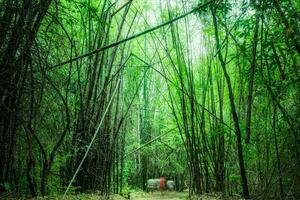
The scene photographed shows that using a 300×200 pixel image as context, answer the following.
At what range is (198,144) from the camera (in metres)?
3.86

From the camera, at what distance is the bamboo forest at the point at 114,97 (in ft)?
7.46

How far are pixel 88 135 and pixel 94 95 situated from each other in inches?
16.9

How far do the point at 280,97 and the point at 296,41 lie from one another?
1.55 feet

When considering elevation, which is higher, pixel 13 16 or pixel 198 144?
pixel 13 16

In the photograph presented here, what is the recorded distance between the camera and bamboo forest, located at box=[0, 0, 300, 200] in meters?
2.27

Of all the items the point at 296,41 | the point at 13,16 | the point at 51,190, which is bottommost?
the point at 51,190

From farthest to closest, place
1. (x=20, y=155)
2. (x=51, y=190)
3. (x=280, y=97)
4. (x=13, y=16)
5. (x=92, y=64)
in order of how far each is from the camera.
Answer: (x=92, y=64) < (x=51, y=190) < (x=20, y=155) < (x=280, y=97) < (x=13, y=16)

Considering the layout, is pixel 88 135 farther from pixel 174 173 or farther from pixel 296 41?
pixel 174 173

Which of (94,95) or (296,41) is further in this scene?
(94,95)

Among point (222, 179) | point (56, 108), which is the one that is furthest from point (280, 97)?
point (56, 108)

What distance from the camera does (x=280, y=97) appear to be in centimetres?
264

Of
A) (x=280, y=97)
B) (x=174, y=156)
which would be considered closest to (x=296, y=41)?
(x=280, y=97)

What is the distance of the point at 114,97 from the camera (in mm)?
4164

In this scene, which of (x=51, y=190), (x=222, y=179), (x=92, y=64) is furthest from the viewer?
(x=92, y=64)
